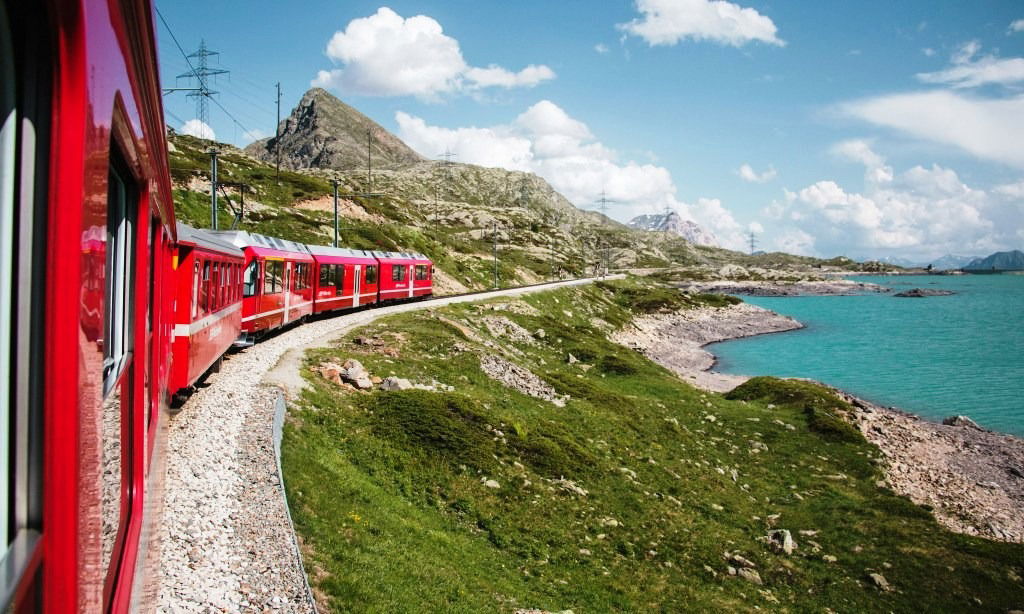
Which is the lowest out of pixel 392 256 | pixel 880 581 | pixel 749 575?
pixel 880 581

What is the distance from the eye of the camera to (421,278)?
52.0m

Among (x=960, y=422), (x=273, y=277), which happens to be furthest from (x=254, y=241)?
(x=960, y=422)

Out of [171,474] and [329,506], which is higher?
[171,474]

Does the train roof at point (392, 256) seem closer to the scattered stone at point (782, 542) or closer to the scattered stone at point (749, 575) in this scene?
the scattered stone at point (782, 542)

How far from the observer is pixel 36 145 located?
1.94 m

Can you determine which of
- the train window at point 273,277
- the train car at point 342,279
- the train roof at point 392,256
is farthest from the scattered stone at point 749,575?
the train roof at point 392,256

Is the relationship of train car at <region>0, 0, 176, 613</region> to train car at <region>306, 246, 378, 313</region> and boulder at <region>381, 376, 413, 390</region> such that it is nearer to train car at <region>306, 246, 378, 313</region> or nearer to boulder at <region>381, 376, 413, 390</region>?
boulder at <region>381, 376, 413, 390</region>

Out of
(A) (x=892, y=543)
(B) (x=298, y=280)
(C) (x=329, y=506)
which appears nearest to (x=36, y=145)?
(C) (x=329, y=506)

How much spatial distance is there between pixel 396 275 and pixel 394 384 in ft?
84.8

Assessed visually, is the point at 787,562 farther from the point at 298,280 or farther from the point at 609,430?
the point at 298,280

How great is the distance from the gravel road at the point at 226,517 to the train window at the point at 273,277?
9.15m

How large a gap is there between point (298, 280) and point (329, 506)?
1877 centimetres

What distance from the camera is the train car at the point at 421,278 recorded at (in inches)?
1988

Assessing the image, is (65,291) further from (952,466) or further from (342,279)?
(952,466)
